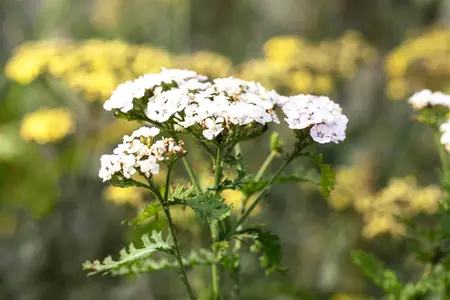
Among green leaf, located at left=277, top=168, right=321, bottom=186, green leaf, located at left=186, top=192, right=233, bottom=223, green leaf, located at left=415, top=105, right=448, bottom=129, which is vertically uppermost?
green leaf, located at left=415, top=105, right=448, bottom=129

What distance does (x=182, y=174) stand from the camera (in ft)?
11.2

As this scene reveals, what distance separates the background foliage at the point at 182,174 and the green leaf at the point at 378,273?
2cm

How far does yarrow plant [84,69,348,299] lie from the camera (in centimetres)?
133

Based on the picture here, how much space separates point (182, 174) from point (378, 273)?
1.64 metres

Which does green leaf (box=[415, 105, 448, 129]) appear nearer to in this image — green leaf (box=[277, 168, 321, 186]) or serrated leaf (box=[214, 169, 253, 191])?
green leaf (box=[277, 168, 321, 186])

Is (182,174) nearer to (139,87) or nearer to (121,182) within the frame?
(139,87)

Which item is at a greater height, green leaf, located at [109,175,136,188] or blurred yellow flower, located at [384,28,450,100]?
blurred yellow flower, located at [384,28,450,100]

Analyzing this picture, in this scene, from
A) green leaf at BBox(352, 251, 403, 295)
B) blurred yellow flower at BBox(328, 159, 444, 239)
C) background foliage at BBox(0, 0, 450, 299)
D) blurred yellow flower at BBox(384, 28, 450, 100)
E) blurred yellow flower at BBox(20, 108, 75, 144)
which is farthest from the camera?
blurred yellow flower at BBox(384, 28, 450, 100)

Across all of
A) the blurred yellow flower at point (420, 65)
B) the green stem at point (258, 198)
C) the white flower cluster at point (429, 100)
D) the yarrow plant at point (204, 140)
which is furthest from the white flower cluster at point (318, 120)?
the blurred yellow flower at point (420, 65)

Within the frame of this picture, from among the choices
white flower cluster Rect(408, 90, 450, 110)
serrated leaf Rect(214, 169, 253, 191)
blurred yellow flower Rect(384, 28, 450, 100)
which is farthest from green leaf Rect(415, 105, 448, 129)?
blurred yellow flower Rect(384, 28, 450, 100)

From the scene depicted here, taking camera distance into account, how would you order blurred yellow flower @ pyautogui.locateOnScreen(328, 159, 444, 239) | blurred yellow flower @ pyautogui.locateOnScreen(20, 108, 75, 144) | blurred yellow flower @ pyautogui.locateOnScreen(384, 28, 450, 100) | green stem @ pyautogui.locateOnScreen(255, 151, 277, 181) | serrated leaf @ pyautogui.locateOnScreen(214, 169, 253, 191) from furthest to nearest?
blurred yellow flower @ pyautogui.locateOnScreen(384, 28, 450, 100)
blurred yellow flower @ pyautogui.locateOnScreen(20, 108, 75, 144)
blurred yellow flower @ pyautogui.locateOnScreen(328, 159, 444, 239)
green stem @ pyautogui.locateOnScreen(255, 151, 277, 181)
serrated leaf @ pyautogui.locateOnScreen(214, 169, 253, 191)

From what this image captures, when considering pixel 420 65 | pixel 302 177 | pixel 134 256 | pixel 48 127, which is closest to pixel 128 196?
pixel 48 127

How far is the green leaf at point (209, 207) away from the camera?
4.29 feet

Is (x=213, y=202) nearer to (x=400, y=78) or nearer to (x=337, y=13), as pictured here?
(x=400, y=78)
